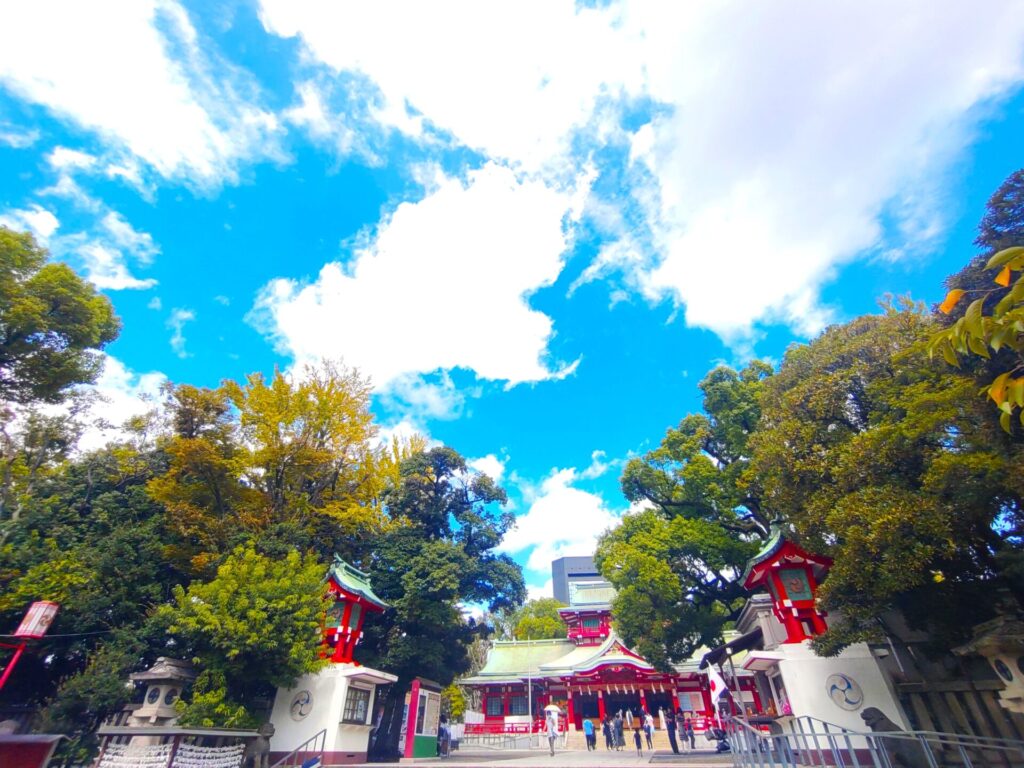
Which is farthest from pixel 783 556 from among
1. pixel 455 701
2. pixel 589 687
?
pixel 455 701

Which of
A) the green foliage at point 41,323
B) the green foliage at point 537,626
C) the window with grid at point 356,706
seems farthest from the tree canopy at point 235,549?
the green foliage at point 537,626

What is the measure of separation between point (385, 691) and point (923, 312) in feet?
64.8

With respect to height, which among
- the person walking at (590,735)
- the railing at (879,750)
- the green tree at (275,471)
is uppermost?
the green tree at (275,471)

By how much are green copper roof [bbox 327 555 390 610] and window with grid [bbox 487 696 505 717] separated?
48.0 ft

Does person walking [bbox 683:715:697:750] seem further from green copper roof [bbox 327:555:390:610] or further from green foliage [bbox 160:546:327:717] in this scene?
green foliage [bbox 160:546:327:717]

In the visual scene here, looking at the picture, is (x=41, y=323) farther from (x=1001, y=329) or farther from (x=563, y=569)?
(x=563, y=569)

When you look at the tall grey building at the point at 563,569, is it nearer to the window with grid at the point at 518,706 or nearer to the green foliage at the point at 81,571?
the window with grid at the point at 518,706

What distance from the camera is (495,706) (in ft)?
89.3

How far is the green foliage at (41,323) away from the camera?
1203 centimetres

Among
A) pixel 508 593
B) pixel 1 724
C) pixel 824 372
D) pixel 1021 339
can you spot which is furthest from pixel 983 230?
pixel 1 724

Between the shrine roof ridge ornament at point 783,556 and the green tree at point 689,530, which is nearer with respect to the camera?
the shrine roof ridge ornament at point 783,556

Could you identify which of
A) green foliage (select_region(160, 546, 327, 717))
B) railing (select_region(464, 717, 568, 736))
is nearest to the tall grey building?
railing (select_region(464, 717, 568, 736))

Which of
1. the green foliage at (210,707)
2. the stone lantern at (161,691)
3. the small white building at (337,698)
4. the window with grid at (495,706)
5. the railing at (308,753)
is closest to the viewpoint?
the green foliage at (210,707)

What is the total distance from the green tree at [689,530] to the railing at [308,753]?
30.0 ft
